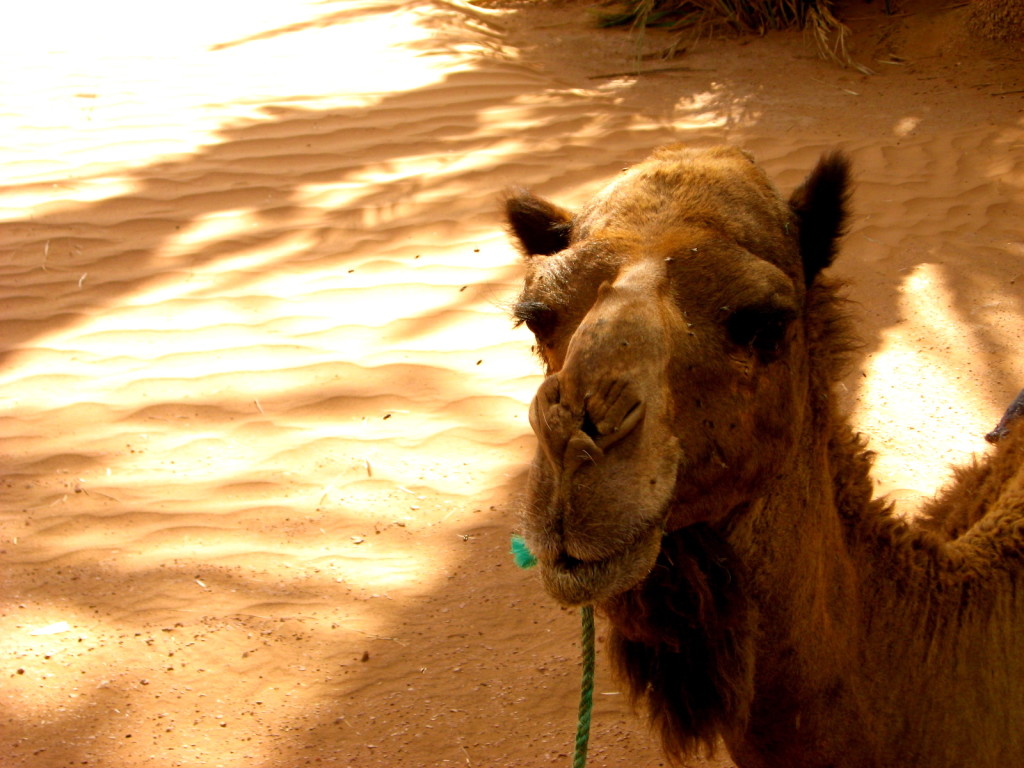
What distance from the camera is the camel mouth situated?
2.00m

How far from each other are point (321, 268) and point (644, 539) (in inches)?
208

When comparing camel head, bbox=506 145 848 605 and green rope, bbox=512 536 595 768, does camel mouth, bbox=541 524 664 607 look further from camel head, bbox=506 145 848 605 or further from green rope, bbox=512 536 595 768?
green rope, bbox=512 536 595 768

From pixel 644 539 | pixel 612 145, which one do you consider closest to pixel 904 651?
pixel 644 539

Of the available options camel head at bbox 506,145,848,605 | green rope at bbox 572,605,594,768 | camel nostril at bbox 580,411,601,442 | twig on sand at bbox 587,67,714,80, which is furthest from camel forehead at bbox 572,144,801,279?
twig on sand at bbox 587,67,714,80

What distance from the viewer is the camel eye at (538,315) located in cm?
241

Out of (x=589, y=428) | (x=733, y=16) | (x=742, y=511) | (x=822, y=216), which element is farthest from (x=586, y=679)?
(x=733, y=16)

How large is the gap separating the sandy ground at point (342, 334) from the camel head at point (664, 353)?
160cm

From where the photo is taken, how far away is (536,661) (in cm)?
401

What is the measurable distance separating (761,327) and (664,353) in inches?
12.8

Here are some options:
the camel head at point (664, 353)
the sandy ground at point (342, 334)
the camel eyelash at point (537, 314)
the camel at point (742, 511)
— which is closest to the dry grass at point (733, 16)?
the sandy ground at point (342, 334)

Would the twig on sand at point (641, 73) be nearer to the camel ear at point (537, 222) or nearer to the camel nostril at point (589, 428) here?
the camel ear at point (537, 222)

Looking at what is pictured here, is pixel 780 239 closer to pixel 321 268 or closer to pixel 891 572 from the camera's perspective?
pixel 891 572

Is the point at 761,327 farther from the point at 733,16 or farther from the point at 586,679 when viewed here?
the point at 733,16

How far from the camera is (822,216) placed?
2676 mm
